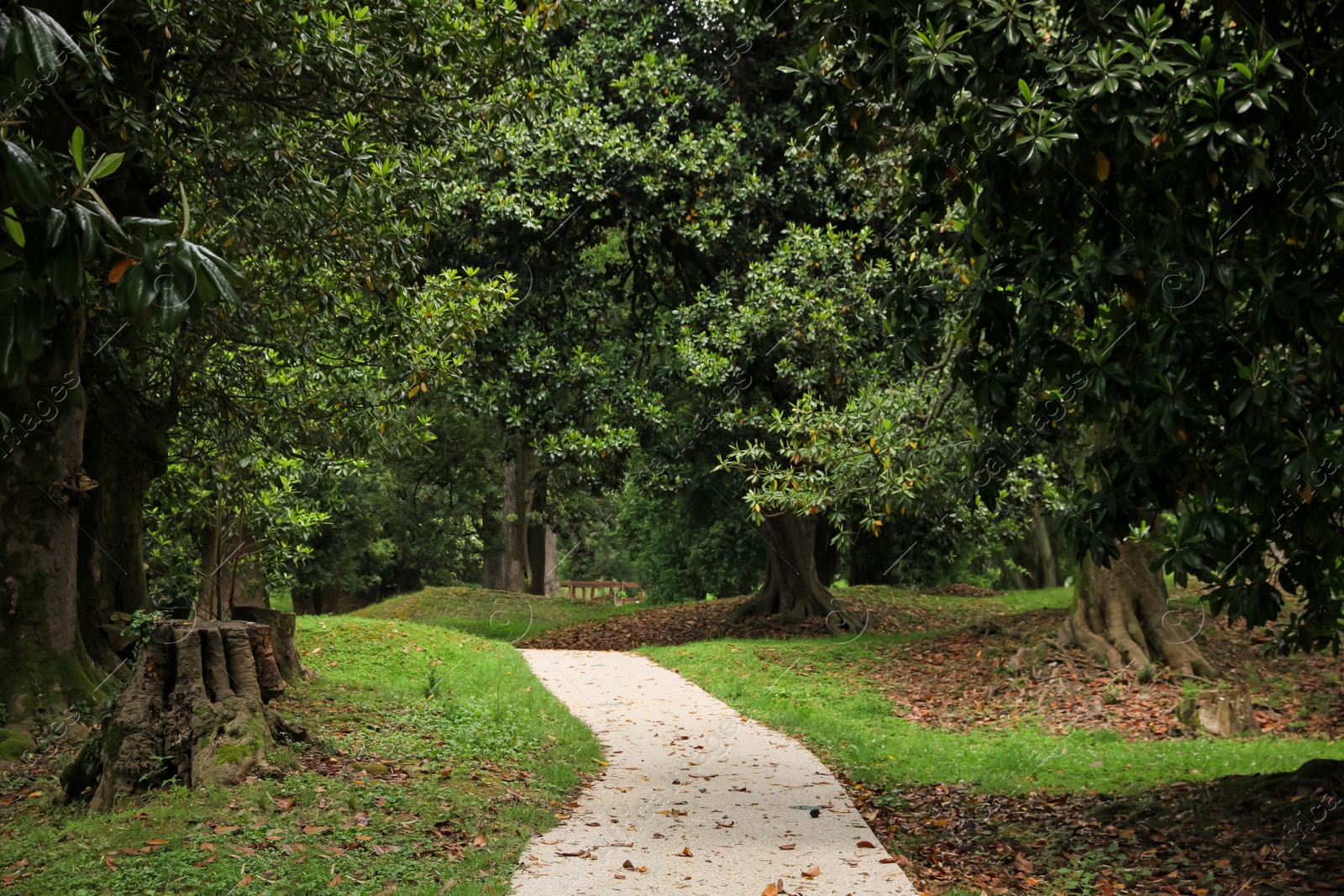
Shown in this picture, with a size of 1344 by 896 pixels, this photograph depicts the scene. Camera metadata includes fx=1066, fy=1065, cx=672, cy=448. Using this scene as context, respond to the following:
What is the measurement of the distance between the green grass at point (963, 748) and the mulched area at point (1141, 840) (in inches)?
29.0

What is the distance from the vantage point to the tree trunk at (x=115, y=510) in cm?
909

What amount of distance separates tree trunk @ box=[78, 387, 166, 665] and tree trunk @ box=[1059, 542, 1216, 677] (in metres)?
10.6

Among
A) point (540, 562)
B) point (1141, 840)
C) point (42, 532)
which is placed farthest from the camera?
point (540, 562)

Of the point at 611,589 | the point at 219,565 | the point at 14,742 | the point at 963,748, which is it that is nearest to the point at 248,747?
the point at 14,742

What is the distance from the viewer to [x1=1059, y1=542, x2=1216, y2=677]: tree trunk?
13.0 meters

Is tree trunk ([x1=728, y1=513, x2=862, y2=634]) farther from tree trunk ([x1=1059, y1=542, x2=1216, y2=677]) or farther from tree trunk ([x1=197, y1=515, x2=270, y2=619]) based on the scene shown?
tree trunk ([x1=197, y1=515, x2=270, y2=619])

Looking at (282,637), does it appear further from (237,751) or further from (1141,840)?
(1141,840)

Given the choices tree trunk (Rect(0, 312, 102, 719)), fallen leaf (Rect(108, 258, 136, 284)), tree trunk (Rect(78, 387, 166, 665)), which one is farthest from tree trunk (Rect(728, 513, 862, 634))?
fallen leaf (Rect(108, 258, 136, 284))

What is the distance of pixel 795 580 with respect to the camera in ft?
59.9

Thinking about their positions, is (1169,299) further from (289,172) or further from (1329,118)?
(289,172)

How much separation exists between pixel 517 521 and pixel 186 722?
2012 centimetres

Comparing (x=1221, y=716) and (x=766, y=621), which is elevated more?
(x=766, y=621)

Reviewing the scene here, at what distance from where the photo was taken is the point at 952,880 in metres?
6.01

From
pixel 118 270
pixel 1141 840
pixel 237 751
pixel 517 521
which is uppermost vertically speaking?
pixel 517 521
